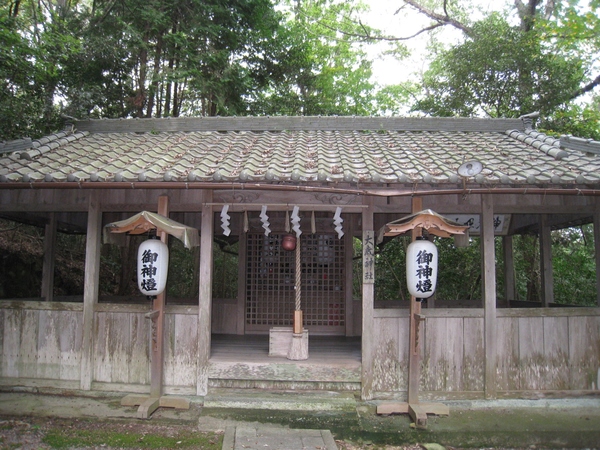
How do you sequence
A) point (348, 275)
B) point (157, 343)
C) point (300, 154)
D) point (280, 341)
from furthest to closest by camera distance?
point (348, 275) < point (300, 154) < point (280, 341) < point (157, 343)

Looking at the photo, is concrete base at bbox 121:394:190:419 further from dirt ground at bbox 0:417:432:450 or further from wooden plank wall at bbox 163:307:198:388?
dirt ground at bbox 0:417:432:450

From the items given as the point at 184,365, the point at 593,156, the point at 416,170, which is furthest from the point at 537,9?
the point at 184,365

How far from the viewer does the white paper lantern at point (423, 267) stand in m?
6.34

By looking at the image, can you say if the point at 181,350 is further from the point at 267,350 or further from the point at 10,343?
the point at 10,343

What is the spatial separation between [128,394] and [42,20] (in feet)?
30.8

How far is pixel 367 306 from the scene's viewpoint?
22.8 ft

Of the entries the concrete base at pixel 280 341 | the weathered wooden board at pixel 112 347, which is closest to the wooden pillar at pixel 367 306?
the concrete base at pixel 280 341

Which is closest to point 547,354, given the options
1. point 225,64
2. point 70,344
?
point 70,344

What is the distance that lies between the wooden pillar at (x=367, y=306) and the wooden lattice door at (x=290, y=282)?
135 inches

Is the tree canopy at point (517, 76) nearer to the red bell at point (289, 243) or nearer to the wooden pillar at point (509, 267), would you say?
the wooden pillar at point (509, 267)

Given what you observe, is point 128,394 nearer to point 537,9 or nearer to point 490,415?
point 490,415

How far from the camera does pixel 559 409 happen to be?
6.79 meters

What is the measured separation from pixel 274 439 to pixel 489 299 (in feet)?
13.1

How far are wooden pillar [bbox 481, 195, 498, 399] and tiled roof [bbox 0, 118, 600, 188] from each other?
2.74 feet
